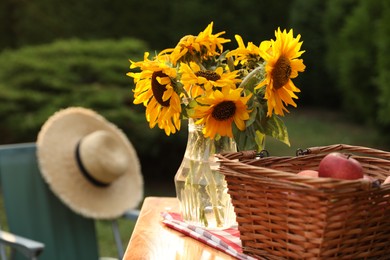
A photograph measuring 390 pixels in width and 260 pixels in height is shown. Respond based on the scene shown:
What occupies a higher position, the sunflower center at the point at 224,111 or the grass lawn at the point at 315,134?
the sunflower center at the point at 224,111

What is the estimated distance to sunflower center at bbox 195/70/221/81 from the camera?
1.83 metres

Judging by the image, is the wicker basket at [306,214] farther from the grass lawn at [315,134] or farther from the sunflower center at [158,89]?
the grass lawn at [315,134]

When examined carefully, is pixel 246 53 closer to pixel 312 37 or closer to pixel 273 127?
pixel 273 127

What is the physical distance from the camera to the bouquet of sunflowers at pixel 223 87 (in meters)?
1.78

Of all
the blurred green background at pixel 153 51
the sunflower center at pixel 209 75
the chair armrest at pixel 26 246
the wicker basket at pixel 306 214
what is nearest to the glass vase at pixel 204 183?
the sunflower center at pixel 209 75

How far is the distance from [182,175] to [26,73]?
4.16 metres

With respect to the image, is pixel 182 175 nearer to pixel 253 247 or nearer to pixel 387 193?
pixel 253 247

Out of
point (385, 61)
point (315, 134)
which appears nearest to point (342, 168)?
point (385, 61)

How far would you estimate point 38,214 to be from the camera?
308cm

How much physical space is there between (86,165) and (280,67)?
1.53 metres

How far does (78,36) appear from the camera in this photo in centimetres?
875

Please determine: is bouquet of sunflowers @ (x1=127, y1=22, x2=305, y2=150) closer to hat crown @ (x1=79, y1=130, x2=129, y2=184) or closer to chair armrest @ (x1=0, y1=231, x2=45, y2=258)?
chair armrest @ (x1=0, y1=231, x2=45, y2=258)

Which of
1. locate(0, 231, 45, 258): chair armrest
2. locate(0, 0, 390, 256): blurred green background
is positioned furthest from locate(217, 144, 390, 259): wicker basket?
locate(0, 0, 390, 256): blurred green background

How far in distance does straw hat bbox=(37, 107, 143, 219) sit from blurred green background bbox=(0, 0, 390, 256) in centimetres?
225
